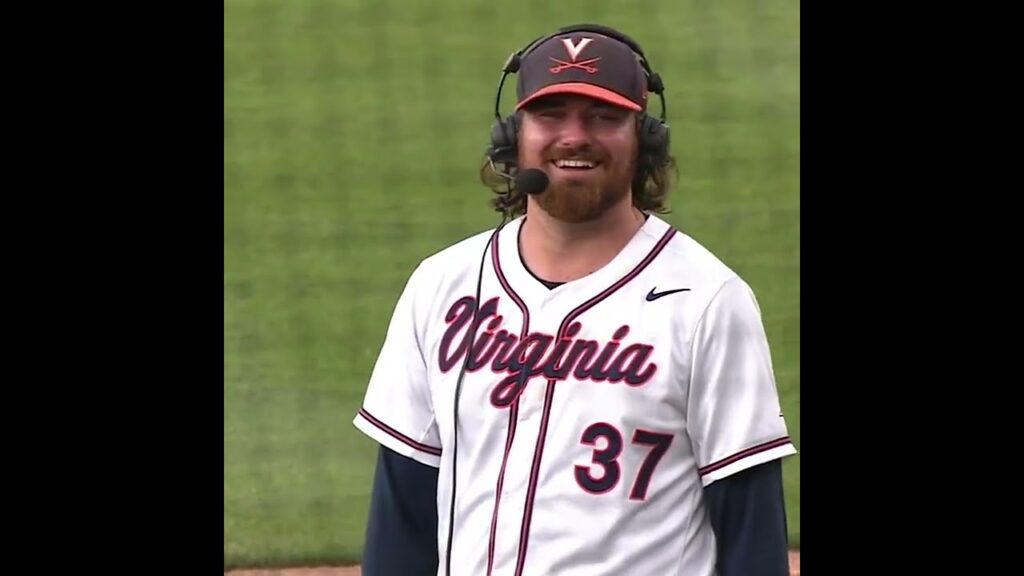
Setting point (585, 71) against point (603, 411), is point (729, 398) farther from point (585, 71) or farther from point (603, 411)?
point (585, 71)

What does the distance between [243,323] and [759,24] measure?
8.25ft

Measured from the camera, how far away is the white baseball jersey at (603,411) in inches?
67.7

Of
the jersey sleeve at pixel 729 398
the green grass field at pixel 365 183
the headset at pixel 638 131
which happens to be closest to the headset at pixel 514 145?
the headset at pixel 638 131

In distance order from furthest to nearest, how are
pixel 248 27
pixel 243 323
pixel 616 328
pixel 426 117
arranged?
pixel 248 27 → pixel 426 117 → pixel 243 323 → pixel 616 328

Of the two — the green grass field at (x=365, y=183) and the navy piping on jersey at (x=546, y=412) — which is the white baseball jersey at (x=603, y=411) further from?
the green grass field at (x=365, y=183)

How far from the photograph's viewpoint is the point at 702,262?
5.90 feet

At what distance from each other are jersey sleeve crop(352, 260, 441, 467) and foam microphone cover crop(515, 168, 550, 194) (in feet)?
0.71

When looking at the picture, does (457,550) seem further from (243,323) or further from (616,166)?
(243,323)

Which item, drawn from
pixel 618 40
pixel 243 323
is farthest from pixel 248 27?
pixel 618 40

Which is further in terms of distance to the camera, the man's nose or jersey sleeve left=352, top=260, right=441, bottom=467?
jersey sleeve left=352, top=260, right=441, bottom=467

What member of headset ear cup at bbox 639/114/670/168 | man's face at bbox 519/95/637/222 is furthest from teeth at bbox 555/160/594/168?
headset ear cup at bbox 639/114/670/168

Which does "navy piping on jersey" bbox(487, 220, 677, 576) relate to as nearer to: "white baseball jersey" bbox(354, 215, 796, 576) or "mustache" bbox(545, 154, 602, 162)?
"white baseball jersey" bbox(354, 215, 796, 576)

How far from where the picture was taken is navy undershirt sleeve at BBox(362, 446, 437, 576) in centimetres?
191

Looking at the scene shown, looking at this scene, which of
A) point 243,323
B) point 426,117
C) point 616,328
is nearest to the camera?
point 616,328
